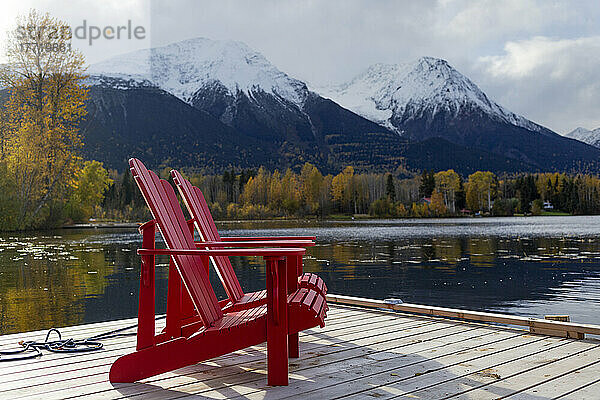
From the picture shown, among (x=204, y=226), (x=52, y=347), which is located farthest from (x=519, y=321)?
(x=52, y=347)

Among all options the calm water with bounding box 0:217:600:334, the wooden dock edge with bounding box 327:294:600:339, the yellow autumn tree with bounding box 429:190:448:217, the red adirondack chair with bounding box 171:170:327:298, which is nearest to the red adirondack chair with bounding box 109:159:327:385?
the red adirondack chair with bounding box 171:170:327:298

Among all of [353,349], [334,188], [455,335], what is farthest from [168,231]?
[334,188]

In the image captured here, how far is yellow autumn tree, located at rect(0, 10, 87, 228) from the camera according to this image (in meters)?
26.8

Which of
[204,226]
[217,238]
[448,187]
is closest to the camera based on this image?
[204,226]

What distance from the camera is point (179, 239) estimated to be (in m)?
3.69

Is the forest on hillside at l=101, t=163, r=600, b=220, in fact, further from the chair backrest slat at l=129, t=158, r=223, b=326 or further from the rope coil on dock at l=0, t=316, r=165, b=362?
the chair backrest slat at l=129, t=158, r=223, b=326

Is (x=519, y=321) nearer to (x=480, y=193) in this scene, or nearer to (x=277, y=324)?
(x=277, y=324)

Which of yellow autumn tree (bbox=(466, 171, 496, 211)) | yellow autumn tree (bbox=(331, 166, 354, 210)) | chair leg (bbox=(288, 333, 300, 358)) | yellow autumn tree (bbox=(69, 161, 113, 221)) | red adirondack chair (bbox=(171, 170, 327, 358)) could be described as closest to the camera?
chair leg (bbox=(288, 333, 300, 358))

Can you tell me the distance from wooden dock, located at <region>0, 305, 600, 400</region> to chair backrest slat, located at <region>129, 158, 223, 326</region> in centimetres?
46

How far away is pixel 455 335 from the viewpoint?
4711 millimetres

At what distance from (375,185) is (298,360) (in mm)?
98721

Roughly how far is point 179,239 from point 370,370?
1.51 m

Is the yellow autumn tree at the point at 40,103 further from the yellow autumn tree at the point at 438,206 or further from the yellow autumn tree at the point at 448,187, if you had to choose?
the yellow autumn tree at the point at 448,187

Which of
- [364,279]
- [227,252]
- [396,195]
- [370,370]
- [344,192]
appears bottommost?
[364,279]
